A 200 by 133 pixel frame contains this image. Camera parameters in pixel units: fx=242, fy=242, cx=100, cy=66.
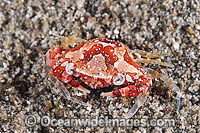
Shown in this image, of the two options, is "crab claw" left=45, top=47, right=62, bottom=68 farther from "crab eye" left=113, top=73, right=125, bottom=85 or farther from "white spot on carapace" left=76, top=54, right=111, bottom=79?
"crab eye" left=113, top=73, right=125, bottom=85

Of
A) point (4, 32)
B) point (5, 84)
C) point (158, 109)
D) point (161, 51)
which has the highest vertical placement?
point (4, 32)

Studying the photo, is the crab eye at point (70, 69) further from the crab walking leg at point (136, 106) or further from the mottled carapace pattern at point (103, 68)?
the crab walking leg at point (136, 106)

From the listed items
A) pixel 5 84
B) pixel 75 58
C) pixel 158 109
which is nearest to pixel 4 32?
pixel 5 84

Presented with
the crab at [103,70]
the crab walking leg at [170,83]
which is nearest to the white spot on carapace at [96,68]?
the crab at [103,70]

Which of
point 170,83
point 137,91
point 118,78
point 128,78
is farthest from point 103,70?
point 170,83

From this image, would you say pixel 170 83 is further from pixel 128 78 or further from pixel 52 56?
pixel 52 56

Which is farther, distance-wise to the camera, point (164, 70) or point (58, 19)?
point (58, 19)

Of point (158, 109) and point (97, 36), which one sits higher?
point (97, 36)

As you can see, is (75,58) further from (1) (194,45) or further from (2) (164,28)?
(1) (194,45)

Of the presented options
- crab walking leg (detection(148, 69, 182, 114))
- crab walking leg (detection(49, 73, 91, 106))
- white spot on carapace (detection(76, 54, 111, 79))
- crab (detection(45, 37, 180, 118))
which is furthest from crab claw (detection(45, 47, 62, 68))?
crab walking leg (detection(148, 69, 182, 114))

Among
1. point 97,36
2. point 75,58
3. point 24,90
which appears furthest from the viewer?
point 97,36
